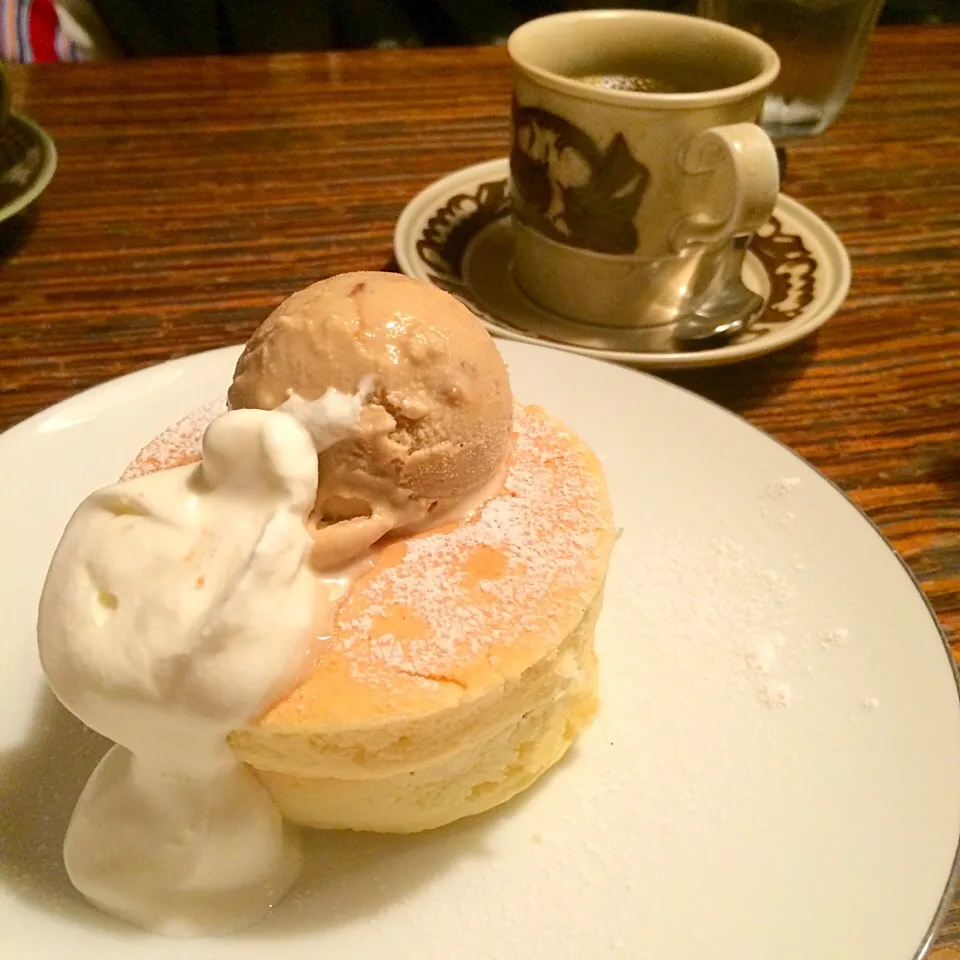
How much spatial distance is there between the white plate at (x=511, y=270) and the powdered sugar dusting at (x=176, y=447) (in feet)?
1.58

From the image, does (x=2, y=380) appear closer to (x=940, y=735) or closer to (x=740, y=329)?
(x=740, y=329)

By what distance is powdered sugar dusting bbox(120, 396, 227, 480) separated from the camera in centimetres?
91

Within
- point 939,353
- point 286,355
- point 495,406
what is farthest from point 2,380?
point 939,353

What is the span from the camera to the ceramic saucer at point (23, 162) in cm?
164

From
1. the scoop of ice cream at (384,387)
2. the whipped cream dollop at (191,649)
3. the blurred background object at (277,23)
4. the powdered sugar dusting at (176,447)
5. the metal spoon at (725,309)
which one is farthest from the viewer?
the blurred background object at (277,23)

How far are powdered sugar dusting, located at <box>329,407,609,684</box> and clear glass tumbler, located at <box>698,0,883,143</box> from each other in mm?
1298

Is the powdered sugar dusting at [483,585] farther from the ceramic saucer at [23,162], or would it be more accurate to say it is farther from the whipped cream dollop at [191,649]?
the ceramic saucer at [23,162]

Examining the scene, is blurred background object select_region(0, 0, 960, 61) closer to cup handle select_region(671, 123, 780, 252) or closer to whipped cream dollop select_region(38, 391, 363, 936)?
cup handle select_region(671, 123, 780, 252)

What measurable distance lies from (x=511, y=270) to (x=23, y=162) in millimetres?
922

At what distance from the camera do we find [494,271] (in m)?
1.60

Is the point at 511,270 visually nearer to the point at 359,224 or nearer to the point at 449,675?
the point at 359,224

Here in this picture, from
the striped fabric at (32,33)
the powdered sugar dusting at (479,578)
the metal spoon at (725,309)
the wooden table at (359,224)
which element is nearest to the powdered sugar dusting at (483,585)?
the powdered sugar dusting at (479,578)

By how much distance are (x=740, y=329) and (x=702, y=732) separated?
2.31 feet

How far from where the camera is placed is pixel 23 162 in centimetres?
174
